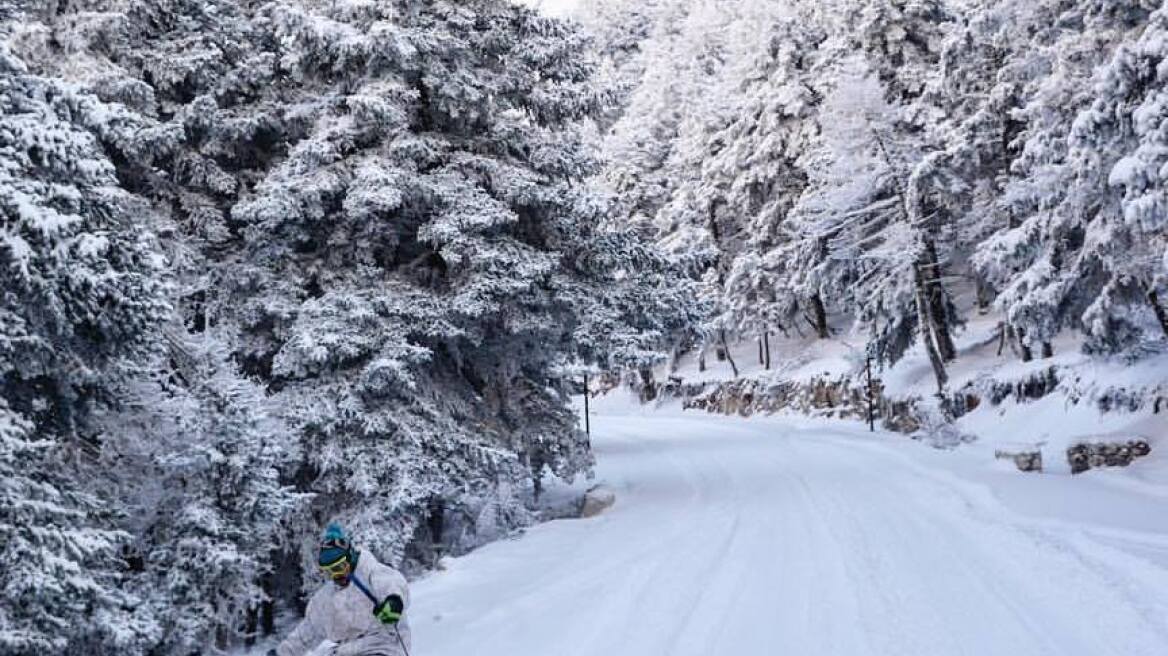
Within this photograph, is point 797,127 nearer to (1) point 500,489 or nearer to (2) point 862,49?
(2) point 862,49

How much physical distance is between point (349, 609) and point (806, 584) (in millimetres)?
5006

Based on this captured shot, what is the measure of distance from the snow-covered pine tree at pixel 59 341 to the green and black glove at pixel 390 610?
10.6ft

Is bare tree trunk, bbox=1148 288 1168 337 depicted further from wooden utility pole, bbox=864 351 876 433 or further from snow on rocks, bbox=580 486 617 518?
wooden utility pole, bbox=864 351 876 433

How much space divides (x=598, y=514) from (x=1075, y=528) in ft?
23.6

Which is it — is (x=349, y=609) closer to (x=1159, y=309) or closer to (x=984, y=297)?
(x=1159, y=309)

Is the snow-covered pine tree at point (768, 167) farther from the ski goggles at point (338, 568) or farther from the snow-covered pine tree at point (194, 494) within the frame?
the ski goggles at point (338, 568)

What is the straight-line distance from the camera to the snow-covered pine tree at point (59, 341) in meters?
6.54

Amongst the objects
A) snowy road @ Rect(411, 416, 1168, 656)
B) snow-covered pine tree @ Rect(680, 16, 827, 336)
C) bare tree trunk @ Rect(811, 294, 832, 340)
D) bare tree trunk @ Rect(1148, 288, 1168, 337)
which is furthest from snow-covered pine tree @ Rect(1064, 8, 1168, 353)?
bare tree trunk @ Rect(811, 294, 832, 340)

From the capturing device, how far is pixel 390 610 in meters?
4.69

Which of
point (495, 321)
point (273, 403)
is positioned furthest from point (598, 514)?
point (273, 403)

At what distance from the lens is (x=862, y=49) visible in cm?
3139

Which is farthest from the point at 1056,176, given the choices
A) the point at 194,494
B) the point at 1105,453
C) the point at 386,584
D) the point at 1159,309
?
the point at 386,584

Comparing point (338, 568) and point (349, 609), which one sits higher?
point (338, 568)

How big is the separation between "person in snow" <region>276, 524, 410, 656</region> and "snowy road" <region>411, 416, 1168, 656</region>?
218 cm
